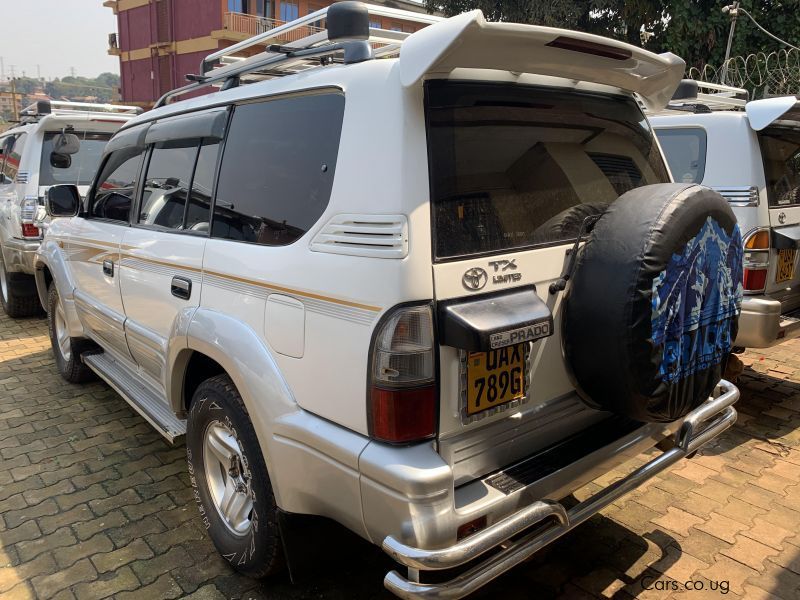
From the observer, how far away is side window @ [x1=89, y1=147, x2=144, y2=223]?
3441 mm

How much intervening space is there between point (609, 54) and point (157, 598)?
2691 mm

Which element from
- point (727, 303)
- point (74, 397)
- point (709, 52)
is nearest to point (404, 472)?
point (727, 303)

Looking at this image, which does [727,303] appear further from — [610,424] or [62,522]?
[62,522]

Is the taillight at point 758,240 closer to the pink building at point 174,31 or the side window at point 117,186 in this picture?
the side window at point 117,186

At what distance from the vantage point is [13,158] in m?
→ 6.80

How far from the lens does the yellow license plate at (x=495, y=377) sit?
187 cm

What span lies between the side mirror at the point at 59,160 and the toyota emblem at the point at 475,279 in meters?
5.77

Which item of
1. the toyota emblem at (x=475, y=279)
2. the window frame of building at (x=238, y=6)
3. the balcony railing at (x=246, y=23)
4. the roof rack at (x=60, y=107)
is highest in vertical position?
the window frame of building at (x=238, y=6)

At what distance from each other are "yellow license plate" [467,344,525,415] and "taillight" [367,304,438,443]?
137mm

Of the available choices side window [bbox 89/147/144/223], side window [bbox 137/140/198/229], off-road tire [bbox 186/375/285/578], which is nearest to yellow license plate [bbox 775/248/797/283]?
off-road tire [bbox 186/375/285/578]

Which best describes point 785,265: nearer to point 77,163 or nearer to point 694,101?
point 694,101

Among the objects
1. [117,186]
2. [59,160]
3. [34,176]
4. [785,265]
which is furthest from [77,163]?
[785,265]

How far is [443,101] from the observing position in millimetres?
1890

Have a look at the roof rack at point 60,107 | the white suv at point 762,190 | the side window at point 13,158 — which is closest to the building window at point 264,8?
the roof rack at point 60,107
